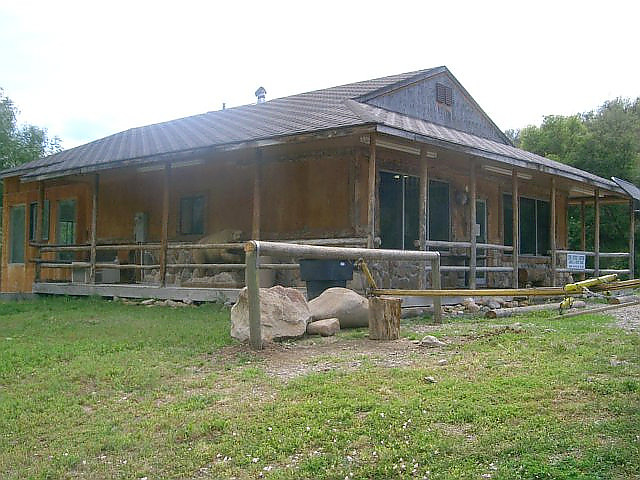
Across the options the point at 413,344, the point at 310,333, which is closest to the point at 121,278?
the point at 310,333

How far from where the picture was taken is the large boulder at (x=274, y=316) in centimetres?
730

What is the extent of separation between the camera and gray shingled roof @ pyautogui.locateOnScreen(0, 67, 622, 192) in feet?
38.3

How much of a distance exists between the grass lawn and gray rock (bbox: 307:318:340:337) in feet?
1.17

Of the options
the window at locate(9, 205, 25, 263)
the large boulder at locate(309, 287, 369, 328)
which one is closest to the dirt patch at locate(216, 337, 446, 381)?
the large boulder at locate(309, 287, 369, 328)

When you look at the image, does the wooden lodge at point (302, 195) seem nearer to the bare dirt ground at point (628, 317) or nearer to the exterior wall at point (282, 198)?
the exterior wall at point (282, 198)

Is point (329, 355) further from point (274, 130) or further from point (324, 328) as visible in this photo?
point (274, 130)

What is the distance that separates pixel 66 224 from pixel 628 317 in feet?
48.1

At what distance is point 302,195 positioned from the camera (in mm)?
13469

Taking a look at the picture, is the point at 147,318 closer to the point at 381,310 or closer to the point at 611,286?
the point at 381,310

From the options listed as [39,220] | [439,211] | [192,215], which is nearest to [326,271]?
[439,211]

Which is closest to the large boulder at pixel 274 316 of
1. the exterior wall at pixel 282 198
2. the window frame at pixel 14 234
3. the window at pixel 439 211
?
the exterior wall at pixel 282 198

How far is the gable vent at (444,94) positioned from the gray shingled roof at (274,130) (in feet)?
1.31

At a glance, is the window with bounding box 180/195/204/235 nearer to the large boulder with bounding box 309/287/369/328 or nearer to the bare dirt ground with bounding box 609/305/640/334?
the large boulder with bounding box 309/287/369/328

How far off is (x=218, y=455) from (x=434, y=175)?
1135 centimetres
